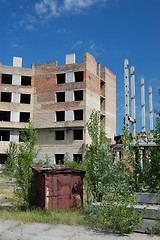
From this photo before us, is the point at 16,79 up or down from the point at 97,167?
up

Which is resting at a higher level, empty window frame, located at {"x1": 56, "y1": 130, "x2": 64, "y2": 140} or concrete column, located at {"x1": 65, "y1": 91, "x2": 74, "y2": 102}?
concrete column, located at {"x1": 65, "y1": 91, "x2": 74, "y2": 102}

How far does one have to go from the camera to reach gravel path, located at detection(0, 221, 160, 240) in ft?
22.2

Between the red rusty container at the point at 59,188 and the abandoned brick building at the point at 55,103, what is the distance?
20.1 meters

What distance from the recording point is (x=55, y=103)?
1265 inches

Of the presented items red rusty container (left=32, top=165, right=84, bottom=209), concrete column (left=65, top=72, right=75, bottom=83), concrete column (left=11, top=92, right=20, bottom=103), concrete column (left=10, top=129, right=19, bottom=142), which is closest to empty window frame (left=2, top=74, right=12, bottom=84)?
concrete column (left=11, top=92, right=20, bottom=103)

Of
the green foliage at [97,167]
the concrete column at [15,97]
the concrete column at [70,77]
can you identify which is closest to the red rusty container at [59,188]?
the green foliage at [97,167]

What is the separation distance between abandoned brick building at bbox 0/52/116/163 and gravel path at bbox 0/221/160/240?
22.4 meters

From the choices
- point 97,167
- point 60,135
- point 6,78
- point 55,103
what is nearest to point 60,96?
point 55,103

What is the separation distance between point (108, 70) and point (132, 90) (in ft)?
76.8

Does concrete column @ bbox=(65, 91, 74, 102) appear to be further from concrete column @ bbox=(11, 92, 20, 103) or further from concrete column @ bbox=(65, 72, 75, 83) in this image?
concrete column @ bbox=(11, 92, 20, 103)

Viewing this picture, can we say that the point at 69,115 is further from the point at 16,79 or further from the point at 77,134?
the point at 16,79

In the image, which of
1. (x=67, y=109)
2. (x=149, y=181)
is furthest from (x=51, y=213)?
(x=67, y=109)

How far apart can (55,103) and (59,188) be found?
75.7ft

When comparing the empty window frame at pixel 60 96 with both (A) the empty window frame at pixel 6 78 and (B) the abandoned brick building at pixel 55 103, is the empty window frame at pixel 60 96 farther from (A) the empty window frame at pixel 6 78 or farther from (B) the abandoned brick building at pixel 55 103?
(A) the empty window frame at pixel 6 78
